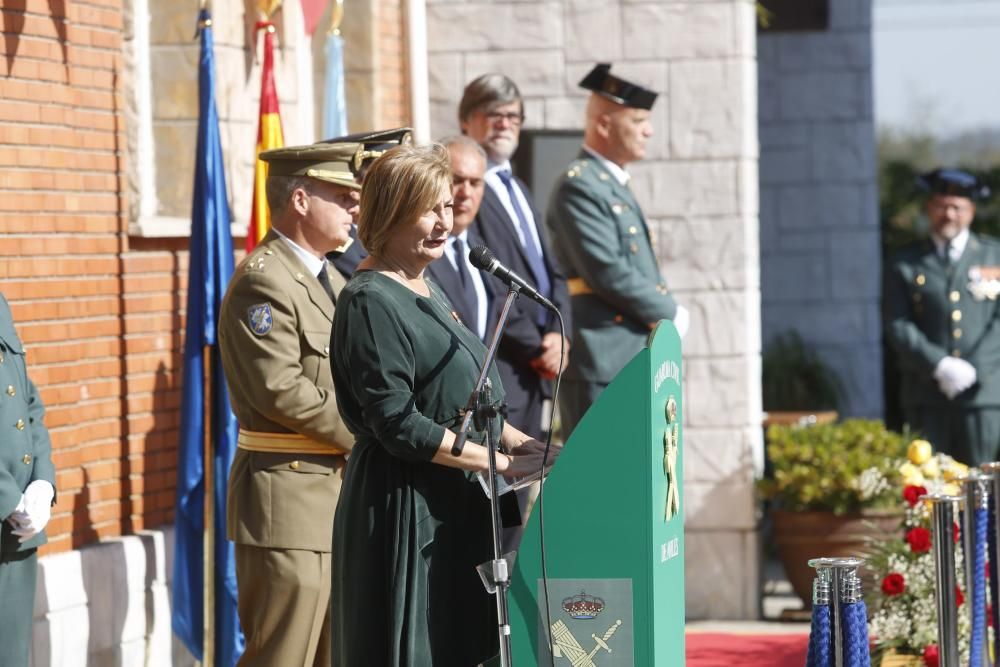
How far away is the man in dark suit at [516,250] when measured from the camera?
6398 millimetres

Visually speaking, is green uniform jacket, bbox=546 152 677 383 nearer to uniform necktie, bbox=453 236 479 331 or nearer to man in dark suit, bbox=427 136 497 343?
man in dark suit, bbox=427 136 497 343

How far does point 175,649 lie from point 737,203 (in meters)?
3.43

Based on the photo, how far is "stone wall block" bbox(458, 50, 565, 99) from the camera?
333 inches

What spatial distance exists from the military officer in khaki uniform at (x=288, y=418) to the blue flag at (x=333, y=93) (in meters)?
2.38

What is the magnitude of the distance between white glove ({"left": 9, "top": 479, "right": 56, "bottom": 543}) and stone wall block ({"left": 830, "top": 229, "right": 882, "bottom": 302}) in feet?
25.3

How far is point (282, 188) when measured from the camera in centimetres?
504

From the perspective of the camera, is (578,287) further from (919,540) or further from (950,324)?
(950,324)

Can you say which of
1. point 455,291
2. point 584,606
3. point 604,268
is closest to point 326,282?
point 455,291

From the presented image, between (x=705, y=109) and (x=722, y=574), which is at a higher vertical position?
(x=705, y=109)

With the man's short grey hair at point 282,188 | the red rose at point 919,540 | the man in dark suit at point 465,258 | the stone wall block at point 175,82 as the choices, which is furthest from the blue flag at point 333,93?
the red rose at point 919,540

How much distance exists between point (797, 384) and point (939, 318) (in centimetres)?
250

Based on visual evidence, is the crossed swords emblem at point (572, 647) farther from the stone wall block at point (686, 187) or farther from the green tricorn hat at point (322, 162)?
the stone wall block at point (686, 187)

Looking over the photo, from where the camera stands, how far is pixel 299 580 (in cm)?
490

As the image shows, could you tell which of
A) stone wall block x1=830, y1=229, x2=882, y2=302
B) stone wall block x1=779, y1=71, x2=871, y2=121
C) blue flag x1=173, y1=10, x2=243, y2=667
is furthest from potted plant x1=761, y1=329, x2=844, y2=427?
blue flag x1=173, y1=10, x2=243, y2=667
